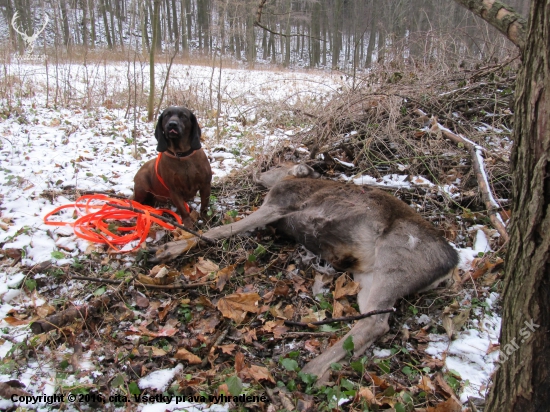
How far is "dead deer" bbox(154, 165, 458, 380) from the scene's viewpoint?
2.86 meters

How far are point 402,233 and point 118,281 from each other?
2.41 metres

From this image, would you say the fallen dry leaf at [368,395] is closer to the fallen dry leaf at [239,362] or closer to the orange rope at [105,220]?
the fallen dry leaf at [239,362]

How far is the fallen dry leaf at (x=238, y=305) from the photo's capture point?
292cm

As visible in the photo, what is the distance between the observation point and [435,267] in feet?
9.89

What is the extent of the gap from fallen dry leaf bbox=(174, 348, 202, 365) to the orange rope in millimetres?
1470

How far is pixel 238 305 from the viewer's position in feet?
9.93

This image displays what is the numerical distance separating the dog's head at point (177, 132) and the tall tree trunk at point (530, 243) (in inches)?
128

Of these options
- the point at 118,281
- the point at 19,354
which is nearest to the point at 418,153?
the point at 118,281

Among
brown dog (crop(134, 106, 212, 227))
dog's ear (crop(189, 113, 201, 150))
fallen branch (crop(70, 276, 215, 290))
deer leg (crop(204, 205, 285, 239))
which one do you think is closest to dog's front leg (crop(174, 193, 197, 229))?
brown dog (crop(134, 106, 212, 227))

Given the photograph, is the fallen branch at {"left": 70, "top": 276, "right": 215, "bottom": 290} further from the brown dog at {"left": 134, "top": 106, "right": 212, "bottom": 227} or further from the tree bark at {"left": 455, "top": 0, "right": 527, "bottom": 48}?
the tree bark at {"left": 455, "top": 0, "right": 527, "bottom": 48}

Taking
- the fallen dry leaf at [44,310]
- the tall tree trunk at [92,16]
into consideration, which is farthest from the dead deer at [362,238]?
the tall tree trunk at [92,16]

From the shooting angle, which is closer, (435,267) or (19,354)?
(19,354)

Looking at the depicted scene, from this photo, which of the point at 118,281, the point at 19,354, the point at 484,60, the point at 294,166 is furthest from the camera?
the point at 484,60

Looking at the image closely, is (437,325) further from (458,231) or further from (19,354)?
(19,354)
